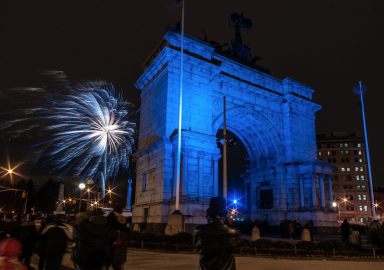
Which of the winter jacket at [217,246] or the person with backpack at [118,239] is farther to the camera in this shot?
the person with backpack at [118,239]

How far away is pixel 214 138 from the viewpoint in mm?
28797

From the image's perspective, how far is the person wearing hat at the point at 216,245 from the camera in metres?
4.23

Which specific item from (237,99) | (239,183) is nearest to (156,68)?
(237,99)

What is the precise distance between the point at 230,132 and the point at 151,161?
12.9 metres

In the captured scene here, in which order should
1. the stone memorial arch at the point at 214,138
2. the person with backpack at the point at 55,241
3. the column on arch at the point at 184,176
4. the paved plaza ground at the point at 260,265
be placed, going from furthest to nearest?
the stone memorial arch at the point at 214,138 → the column on arch at the point at 184,176 → the paved plaza ground at the point at 260,265 → the person with backpack at the point at 55,241

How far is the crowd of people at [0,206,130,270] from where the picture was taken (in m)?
3.51

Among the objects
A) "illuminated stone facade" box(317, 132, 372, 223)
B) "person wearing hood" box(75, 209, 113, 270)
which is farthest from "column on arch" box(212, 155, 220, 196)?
"illuminated stone facade" box(317, 132, 372, 223)

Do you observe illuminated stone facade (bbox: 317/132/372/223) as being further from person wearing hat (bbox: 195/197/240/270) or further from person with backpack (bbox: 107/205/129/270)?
person wearing hat (bbox: 195/197/240/270)

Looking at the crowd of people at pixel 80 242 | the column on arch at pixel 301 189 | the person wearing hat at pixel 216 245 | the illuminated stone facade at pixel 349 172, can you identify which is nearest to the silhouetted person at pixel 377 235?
the crowd of people at pixel 80 242

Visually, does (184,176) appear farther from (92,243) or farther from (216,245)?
(216,245)

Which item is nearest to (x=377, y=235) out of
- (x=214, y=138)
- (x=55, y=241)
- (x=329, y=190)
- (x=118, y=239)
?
(x=118, y=239)

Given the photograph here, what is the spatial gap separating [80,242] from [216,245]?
2434mm

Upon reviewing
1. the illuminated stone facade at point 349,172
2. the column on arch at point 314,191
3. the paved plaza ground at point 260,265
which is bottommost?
the paved plaza ground at point 260,265

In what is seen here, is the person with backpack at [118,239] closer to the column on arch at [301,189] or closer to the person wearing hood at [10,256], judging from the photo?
the person wearing hood at [10,256]
